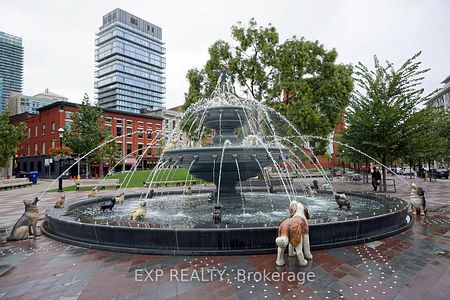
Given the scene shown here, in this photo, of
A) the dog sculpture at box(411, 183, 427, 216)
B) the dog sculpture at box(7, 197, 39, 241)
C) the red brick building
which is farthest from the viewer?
the red brick building

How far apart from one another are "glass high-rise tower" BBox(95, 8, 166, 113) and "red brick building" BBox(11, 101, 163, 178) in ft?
248

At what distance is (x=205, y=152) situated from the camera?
866cm

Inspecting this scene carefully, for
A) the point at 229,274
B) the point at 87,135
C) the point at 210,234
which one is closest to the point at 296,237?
the point at 229,274

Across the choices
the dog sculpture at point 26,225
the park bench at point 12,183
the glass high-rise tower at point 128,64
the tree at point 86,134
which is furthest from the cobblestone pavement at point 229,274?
the glass high-rise tower at point 128,64

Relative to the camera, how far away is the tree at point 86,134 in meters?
40.0

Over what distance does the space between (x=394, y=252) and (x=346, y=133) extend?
15.5 m

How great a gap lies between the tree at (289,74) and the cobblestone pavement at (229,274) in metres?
18.5

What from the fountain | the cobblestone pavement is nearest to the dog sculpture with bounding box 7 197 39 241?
the fountain

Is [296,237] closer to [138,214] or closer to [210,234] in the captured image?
[210,234]

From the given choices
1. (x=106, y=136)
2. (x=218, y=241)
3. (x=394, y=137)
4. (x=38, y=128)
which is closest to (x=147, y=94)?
(x=38, y=128)

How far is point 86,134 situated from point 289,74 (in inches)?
1214

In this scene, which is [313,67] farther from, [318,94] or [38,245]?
[38,245]

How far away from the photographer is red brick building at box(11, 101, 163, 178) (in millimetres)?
48906

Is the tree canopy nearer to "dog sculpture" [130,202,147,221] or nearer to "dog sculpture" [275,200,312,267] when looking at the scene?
"dog sculpture" [130,202,147,221]
